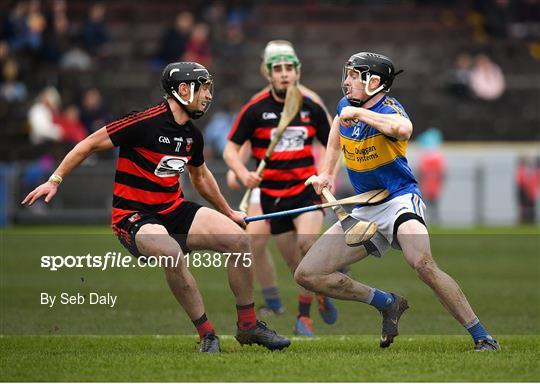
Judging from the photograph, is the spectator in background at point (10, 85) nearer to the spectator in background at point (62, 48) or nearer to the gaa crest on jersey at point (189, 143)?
the spectator in background at point (62, 48)

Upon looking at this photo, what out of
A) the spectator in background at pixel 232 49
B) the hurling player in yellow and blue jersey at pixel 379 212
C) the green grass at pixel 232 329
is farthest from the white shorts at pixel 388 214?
the spectator in background at pixel 232 49

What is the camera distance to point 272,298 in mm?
12383

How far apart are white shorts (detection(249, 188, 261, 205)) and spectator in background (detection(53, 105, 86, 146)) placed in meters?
11.8

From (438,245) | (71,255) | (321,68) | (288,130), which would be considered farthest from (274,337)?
(321,68)

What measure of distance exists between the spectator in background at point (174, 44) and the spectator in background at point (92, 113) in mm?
1866

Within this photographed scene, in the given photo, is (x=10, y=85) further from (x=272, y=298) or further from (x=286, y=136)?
(x=286, y=136)

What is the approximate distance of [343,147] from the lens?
9.56 metres

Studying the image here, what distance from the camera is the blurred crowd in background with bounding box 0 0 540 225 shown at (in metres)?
24.2

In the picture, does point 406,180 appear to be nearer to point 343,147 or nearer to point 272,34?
point 343,147

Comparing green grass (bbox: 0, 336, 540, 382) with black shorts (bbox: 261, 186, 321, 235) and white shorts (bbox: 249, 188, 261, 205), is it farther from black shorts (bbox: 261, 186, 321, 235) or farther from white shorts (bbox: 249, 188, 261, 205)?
white shorts (bbox: 249, 188, 261, 205)

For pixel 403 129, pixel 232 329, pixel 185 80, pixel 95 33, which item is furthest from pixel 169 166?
pixel 95 33

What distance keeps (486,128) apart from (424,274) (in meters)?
18.0

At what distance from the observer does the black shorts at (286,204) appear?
11.7 metres

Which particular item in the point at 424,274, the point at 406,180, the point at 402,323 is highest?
the point at 406,180
